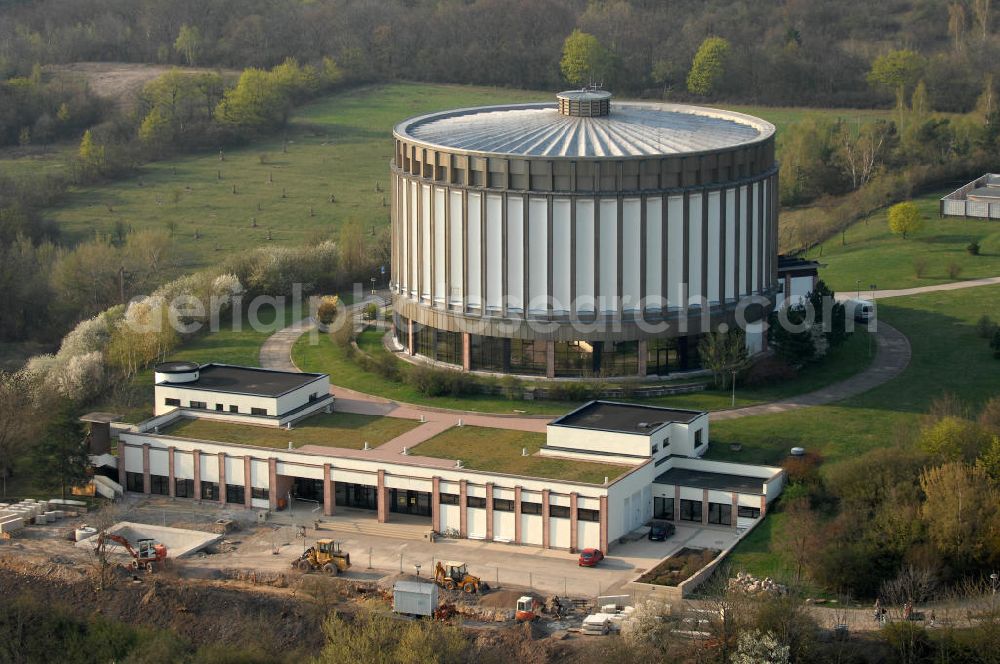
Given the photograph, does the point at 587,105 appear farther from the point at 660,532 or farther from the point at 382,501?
the point at 660,532

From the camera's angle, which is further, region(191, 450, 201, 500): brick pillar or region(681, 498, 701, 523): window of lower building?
region(191, 450, 201, 500): brick pillar

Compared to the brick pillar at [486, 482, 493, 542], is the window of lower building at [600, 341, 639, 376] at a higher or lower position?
higher

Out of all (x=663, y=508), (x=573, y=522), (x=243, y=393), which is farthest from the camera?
(x=243, y=393)

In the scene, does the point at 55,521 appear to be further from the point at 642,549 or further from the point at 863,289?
the point at 863,289

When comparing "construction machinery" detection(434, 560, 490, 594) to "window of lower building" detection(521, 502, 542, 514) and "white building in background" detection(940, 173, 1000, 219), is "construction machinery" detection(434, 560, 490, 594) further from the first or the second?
"white building in background" detection(940, 173, 1000, 219)

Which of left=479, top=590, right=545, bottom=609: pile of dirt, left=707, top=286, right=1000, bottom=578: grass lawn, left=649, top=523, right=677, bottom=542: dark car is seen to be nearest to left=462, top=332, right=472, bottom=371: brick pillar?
left=707, top=286, right=1000, bottom=578: grass lawn

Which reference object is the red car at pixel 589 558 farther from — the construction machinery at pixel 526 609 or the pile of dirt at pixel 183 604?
the pile of dirt at pixel 183 604

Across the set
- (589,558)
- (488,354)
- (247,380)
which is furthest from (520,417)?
(589,558)
